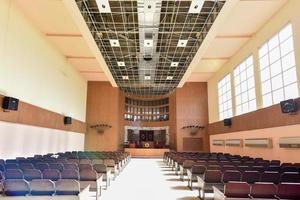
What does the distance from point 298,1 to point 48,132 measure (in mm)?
12760

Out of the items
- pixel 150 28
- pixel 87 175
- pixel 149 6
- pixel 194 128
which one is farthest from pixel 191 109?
pixel 87 175

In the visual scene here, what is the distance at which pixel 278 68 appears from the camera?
33.0 ft

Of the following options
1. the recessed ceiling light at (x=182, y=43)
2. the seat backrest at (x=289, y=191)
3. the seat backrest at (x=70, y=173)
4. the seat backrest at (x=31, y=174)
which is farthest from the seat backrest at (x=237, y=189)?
the recessed ceiling light at (x=182, y=43)

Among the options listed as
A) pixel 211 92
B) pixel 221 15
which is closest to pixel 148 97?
pixel 211 92

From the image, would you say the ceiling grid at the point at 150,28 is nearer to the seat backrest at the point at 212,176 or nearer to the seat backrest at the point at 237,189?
the seat backrest at the point at 212,176

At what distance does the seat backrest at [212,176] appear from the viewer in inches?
221

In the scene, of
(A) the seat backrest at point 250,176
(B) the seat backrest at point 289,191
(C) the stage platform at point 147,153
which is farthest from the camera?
(C) the stage platform at point 147,153

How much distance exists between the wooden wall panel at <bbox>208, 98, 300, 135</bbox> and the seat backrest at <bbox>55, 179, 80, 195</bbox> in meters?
7.75

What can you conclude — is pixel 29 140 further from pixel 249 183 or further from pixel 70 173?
pixel 249 183

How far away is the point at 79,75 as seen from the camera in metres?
19.4

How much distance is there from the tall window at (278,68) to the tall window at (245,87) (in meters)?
1.28

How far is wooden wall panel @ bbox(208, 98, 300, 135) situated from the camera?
29.5 ft

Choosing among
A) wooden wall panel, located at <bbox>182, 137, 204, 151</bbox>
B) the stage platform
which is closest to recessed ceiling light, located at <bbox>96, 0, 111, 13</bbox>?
the stage platform

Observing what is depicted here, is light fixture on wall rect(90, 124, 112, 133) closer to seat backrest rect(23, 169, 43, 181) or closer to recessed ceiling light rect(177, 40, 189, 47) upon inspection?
recessed ceiling light rect(177, 40, 189, 47)
